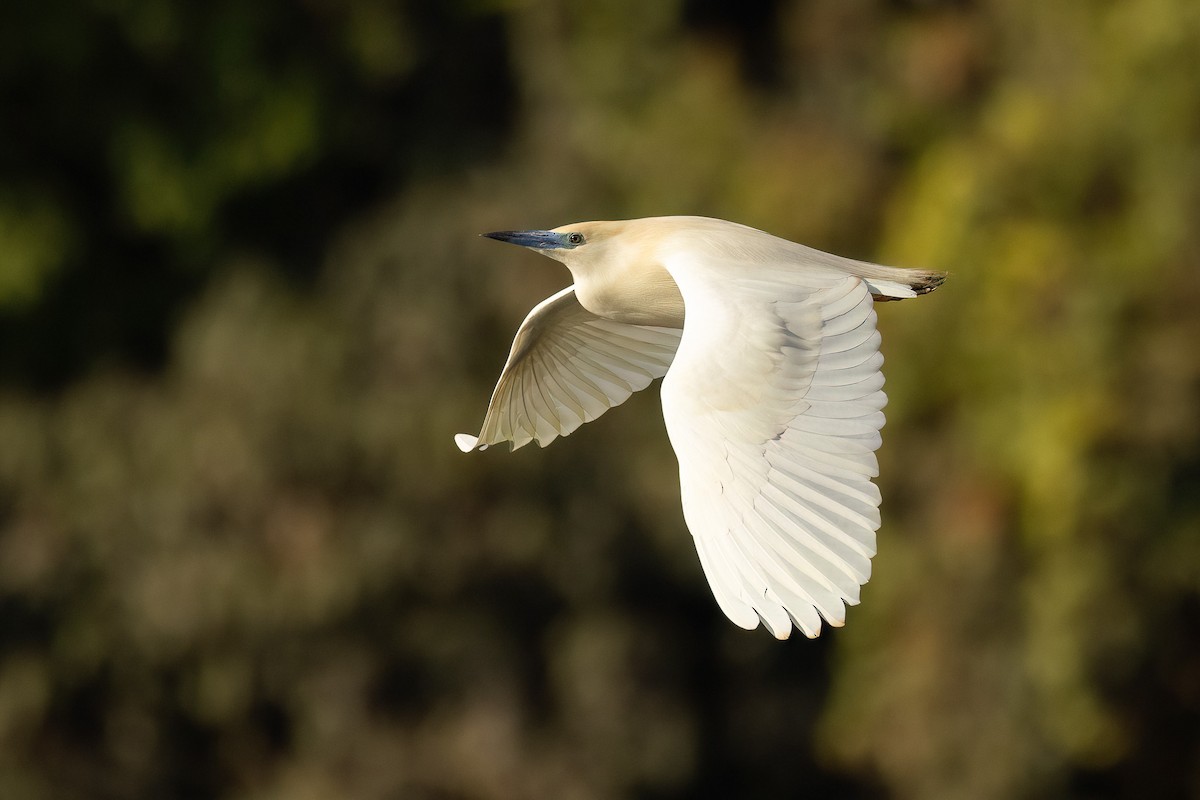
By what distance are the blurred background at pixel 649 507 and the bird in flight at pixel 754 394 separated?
249 inches

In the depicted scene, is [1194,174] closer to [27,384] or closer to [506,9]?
[506,9]

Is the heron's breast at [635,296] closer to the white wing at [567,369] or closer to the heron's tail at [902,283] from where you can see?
the white wing at [567,369]

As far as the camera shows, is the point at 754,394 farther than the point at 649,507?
No

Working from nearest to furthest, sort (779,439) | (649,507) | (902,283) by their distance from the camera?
1. (779,439)
2. (902,283)
3. (649,507)

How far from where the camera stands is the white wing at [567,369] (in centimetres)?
389

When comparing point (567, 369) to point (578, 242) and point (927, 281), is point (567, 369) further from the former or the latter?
point (927, 281)

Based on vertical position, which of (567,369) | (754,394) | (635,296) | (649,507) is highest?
(754,394)

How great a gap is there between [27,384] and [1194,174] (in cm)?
884

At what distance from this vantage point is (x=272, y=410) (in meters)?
10.6

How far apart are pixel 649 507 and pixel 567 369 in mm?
6739

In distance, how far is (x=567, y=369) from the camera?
13.0ft

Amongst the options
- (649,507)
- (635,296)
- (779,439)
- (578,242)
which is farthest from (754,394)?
(649,507)

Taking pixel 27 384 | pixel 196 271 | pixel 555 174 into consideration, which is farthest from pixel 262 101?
pixel 555 174

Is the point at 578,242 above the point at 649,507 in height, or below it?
above
